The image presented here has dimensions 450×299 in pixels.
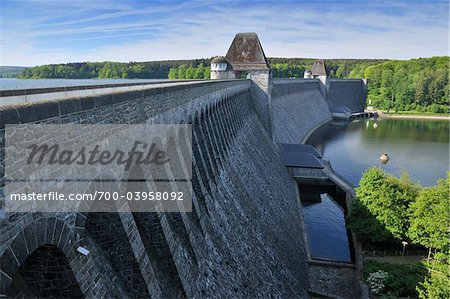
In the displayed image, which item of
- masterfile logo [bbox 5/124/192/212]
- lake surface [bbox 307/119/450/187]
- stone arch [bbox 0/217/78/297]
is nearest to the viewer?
stone arch [bbox 0/217/78/297]

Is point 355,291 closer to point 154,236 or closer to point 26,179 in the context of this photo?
point 154,236

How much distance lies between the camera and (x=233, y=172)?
19.9 metres

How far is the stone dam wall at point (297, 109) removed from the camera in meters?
49.4

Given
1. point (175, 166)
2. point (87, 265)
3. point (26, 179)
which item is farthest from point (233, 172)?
point (26, 179)

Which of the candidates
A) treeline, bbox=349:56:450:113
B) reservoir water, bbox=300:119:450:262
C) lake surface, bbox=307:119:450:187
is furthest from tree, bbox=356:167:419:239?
treeline, bbox=349:56:450:113

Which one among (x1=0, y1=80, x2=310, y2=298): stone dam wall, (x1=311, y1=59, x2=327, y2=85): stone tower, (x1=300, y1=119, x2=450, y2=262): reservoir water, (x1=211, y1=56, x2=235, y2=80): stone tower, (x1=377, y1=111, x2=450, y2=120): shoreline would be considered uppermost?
(x1=311, y1=59, x2=327, y2=85): stone tower

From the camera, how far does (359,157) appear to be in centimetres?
5072

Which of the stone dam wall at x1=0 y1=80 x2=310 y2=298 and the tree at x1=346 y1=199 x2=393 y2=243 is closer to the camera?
the stone dam wall at x1=0 y1=80 x2=310 y2=298

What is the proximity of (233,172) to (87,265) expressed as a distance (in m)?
13.8

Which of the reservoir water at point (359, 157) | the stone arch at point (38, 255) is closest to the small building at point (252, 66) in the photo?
the reservoir water at point (359, 157)

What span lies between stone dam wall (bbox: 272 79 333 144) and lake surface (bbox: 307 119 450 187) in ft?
9.49

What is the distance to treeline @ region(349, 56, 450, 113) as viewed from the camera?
102 meters

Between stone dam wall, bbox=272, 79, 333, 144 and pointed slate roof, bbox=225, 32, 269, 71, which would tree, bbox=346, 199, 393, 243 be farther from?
pointed slate roof, bbox=225, 32, 269, 71

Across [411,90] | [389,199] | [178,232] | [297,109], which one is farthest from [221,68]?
[411,90]
